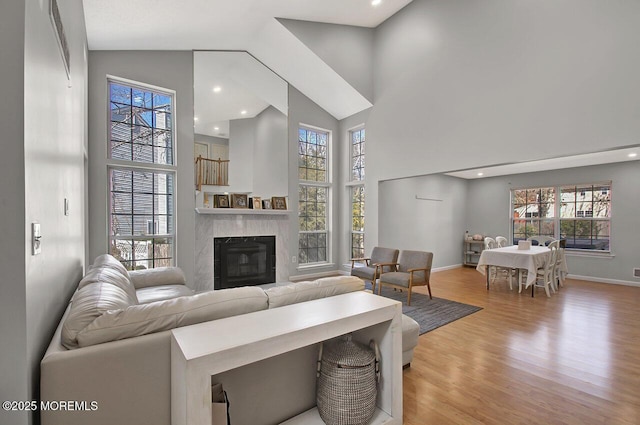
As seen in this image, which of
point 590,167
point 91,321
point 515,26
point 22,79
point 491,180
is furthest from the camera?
point 491,180

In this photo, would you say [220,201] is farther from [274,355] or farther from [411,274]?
[274,355]

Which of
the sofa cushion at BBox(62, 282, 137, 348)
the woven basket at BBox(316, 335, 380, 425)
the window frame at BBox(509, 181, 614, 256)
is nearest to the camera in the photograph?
the sofa cushion at BBox(62, 282, 137, 348)

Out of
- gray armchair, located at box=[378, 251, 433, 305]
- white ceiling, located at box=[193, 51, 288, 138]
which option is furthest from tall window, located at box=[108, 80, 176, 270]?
gray armchair, located at box=[378, 251, 433, 305]

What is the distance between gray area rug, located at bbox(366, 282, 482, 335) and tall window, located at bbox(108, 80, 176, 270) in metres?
3.77

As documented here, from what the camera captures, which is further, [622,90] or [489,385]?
[622,90]

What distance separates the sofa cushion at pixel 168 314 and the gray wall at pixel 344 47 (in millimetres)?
4706

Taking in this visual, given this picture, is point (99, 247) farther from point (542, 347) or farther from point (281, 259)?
point (542, 347)

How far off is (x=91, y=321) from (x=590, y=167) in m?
8.51

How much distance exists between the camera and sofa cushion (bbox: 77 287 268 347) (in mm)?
1206

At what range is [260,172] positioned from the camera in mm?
5488

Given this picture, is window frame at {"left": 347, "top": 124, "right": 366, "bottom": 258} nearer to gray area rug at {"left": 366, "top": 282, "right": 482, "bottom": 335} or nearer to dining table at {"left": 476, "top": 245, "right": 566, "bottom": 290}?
gray area rug at {"left": 366, "top": 282, "right": 482, "bottom": 335}

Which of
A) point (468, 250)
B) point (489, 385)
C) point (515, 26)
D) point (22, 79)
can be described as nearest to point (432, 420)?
point (489, 385)

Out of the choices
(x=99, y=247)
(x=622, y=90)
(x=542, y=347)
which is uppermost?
(x=622, y=90)

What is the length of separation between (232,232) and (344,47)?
4.00 m
